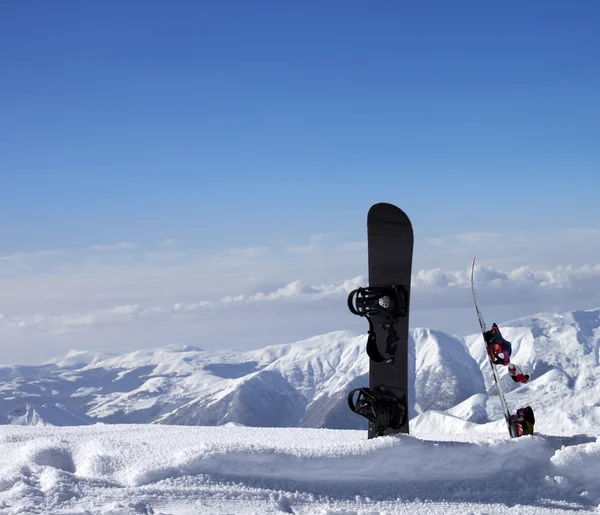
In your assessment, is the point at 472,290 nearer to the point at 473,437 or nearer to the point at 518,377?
the point at 518,377

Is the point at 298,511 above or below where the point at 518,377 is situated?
below

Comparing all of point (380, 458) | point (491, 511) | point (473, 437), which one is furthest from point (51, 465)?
point (473, 437)

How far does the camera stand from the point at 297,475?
10914 mm

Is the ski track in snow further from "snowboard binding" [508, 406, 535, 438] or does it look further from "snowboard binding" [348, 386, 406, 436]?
"snowboard binding" [348, 386, 406, 436]

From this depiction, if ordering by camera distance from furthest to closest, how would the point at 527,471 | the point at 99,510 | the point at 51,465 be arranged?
the point at 527,471
the point at 51,465
the point at 99,510

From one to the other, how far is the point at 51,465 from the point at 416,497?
5.84 meters

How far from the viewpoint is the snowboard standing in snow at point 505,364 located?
42.5ft

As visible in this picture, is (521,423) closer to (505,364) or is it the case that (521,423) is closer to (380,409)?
(505,364)

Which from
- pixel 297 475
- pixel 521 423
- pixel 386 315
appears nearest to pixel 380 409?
pixel 386 315

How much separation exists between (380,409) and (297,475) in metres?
3.05

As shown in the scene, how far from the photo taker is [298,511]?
10031 millimetres

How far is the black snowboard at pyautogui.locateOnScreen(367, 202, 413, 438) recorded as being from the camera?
45.6 feet

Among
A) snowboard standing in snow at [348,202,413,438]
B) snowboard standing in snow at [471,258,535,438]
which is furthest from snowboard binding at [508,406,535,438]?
snowboard standing in snow at [348,202,413,438]

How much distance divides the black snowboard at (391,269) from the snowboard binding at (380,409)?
0.13m
